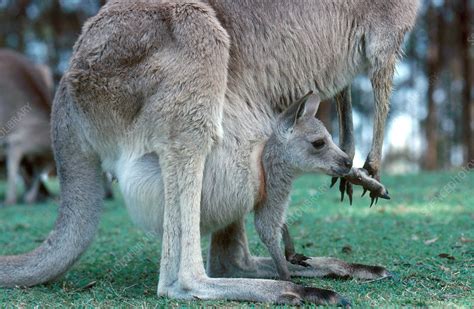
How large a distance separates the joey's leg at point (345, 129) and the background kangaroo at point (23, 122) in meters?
4.10

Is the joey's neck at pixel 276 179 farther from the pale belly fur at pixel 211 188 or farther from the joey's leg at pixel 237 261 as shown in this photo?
the joey's leg at pixel 237 261

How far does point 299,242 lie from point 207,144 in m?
1.45

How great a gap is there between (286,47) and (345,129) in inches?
24.2

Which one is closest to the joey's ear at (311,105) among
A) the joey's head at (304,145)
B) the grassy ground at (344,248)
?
the joey's head at (304,145)

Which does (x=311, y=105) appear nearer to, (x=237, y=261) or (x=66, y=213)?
(x=237, y=261)

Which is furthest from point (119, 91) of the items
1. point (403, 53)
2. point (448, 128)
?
point (448, 128)

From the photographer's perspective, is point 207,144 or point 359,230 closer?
point 207,144

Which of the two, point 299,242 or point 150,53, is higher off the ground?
point 150,53

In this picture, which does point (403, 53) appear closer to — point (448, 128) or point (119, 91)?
point (119, 91)

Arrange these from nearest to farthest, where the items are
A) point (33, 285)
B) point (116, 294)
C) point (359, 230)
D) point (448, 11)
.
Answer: point (116, 294) < point (33, 285) < point (359, 230) < point (448, 11)

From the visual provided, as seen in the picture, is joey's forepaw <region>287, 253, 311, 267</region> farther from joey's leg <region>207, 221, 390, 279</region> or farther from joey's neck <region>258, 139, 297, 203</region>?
joey's neck <region>258, 139, 297, 203</region>

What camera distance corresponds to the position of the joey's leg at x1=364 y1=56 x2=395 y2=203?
3.22 meters

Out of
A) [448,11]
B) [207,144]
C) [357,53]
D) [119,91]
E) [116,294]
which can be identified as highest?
[448,11]

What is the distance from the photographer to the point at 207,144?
2.68 metres
